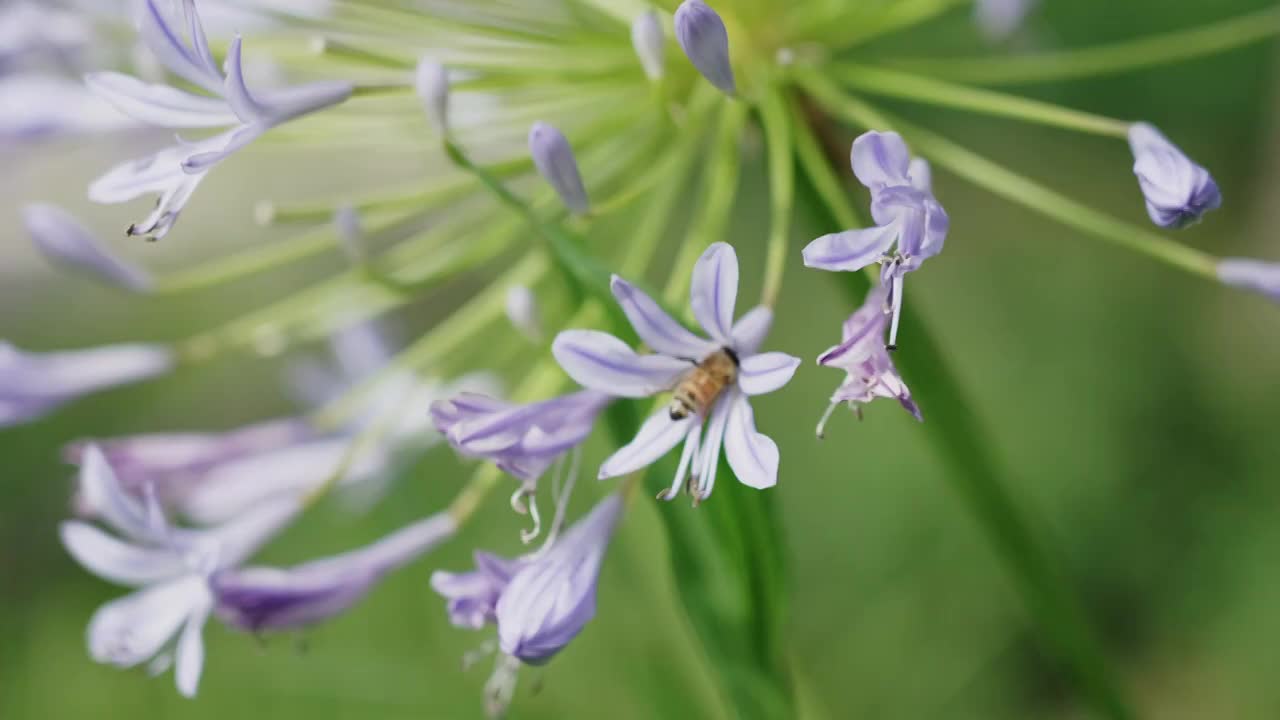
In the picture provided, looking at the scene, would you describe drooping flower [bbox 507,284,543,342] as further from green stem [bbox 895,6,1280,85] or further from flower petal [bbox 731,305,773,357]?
green stem [bbox 895,6,1280,85]

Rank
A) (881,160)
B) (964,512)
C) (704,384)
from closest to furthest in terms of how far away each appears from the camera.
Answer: (881,160) → (704,384) → (964,512)

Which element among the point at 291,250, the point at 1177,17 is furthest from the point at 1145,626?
the point at 291,250

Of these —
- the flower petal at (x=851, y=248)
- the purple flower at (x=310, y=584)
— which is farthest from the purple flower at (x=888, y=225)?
the purple flower at (x=310, y=584)

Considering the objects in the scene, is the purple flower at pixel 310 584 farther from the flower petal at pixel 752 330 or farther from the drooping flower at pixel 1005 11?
the drooping flower at pixel 1005 11

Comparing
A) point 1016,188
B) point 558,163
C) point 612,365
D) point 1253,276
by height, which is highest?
point 558,163

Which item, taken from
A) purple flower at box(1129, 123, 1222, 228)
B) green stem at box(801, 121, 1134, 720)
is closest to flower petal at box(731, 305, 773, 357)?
purple flower at box(1129, 123, 1222, 228)

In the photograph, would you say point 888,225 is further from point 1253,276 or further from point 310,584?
point 310,584

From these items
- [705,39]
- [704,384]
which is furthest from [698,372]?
[705,39]

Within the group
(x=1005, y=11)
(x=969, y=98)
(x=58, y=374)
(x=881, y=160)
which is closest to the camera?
(x=881, y=160)

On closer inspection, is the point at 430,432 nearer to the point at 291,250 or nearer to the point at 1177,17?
the point at 291,250
